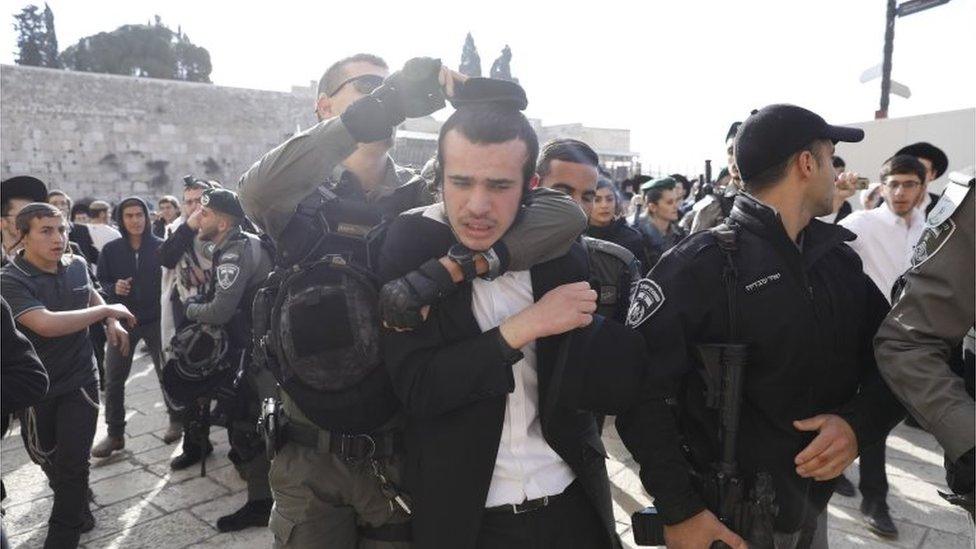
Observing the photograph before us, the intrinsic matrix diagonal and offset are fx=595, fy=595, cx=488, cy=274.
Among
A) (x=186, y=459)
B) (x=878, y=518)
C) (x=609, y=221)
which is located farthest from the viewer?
(x=186, y=459)

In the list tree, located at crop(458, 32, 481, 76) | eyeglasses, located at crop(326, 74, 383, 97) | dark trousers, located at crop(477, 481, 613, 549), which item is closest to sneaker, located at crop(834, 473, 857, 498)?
dark trousers, located at crop(477, 481, 613, 549)

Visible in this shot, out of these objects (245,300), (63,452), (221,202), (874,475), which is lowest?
(874,475)

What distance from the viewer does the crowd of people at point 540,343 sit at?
4.96 feet

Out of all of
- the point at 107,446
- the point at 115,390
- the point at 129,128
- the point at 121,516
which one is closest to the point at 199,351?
the point at 121,516

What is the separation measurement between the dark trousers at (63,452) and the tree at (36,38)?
42498mm

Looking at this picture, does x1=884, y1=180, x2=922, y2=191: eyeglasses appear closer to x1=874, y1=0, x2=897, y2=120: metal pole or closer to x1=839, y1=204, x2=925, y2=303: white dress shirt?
x1=839, y1=204, x2=925, y2=303: white dress shirt

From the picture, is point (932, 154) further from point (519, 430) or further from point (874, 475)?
point (519, 430)

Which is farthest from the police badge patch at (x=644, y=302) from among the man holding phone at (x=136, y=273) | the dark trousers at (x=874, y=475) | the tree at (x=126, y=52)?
the tree at (x=126, y=52)

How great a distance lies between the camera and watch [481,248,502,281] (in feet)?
4.88

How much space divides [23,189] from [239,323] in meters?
2.60

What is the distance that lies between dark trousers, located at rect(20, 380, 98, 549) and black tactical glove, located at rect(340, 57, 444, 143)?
2.76m

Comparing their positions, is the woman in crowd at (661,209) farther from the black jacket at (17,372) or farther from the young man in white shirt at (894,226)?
the black jacket at (17,372)

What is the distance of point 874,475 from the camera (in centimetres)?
352

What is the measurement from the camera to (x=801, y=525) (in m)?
1.78
